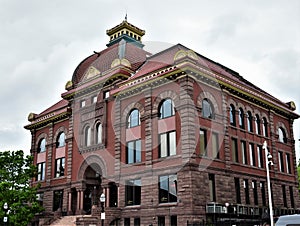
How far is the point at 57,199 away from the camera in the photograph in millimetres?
42781

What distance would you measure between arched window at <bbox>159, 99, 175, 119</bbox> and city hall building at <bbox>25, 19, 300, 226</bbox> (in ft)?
0.29

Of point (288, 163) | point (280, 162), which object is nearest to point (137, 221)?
point (280, 162)

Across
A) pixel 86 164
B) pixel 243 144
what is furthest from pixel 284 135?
pixel 86 164

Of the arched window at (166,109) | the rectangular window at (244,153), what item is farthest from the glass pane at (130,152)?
the rectangular window at (244,153)

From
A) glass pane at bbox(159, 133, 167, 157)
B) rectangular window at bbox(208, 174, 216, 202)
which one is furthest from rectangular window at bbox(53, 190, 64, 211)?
rectangular window at bbox(208, 174, 216, 202)

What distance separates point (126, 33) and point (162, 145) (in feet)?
77.1

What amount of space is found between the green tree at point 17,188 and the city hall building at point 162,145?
2588 mm

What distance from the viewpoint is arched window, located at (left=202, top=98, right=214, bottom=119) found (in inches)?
1336

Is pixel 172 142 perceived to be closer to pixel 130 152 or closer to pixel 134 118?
pixel 130 152

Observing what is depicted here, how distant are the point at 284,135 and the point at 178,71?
19015 millimetres

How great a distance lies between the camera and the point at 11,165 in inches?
1544

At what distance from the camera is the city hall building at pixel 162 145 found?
104 ft

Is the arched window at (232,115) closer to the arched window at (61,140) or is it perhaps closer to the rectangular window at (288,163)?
the rectangular window at (288,163)

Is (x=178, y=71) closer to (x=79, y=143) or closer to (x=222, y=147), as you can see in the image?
(x=222, y=147)
